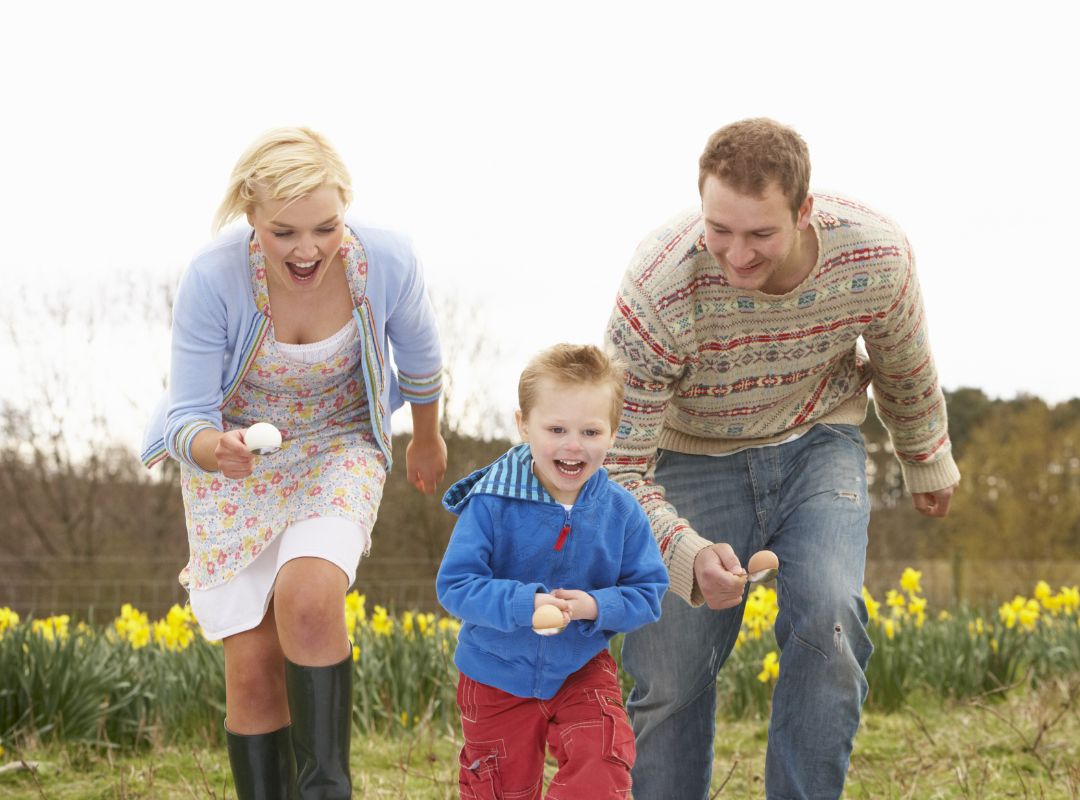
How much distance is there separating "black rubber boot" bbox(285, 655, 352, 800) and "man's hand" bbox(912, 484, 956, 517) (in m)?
1.62

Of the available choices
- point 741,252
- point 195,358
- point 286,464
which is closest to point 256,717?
point 286,464

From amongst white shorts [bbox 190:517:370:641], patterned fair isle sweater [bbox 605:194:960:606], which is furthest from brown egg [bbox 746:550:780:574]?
white shorts [bbox 190:517:370:641]

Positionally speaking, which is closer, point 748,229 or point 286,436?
point 748,229

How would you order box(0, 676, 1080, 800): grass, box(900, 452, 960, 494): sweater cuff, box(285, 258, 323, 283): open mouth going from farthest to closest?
1. box(0, 676, 1080, 800): grass
2. box(900, 452, 960, 494): sweater cuff
3. box(285, 258, 323, 283): open mouth

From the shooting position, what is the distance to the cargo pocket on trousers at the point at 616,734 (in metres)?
2.23

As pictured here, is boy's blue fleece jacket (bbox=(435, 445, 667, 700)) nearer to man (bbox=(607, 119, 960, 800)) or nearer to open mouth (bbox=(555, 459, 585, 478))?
open mouth (bbox=(555, 459, 585, 478))

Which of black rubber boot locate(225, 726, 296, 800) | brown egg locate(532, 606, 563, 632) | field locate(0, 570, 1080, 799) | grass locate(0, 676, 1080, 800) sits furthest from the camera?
field locate(0, 570, 1080, 799)

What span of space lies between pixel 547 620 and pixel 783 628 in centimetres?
93

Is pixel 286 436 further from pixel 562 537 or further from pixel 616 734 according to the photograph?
pixel 616 734

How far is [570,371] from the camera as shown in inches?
87.7

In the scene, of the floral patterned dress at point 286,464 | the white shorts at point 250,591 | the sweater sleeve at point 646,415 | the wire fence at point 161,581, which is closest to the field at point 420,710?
the white shorts at point 250,591

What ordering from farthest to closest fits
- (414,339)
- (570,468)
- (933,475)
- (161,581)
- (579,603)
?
1. (161,581)
2. (933,475)
3. (414,339)
4. (570,468)
5. (579,603)

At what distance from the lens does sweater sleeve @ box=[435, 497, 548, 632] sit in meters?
2.12

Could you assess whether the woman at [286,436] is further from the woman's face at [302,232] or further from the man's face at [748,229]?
the man's face at [748,229]
